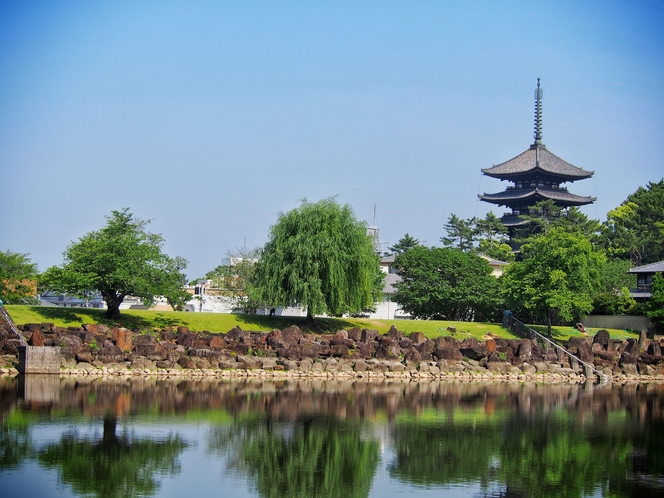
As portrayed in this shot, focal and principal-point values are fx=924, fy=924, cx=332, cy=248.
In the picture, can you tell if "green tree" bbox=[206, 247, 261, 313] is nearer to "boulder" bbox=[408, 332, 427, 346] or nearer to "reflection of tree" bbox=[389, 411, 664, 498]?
"boulder" bbox=[408, 332, 427, 346]

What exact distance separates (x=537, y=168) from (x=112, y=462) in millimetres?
97414

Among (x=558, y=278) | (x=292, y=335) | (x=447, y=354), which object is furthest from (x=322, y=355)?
(x=558, y=278)

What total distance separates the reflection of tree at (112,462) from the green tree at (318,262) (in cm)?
2961

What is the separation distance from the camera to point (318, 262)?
5866cm

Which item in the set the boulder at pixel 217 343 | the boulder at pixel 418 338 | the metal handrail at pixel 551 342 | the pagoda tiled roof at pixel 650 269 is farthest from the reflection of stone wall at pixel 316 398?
the pagoda tiled roof at pixel 650 269

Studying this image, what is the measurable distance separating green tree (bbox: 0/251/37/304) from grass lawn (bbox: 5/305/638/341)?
18.8 ft

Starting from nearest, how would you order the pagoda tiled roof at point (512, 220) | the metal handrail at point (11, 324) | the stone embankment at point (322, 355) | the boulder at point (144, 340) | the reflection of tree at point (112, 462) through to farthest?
the reflection of tree at point (112, 462), the metal handrail at point (11, 324), the stone embankment at point (322, 355), the boulder at point (144, 340), the pagoda tiled roof at point (512, 220)

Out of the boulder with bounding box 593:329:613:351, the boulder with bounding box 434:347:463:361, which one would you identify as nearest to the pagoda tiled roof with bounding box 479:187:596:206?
the boulder with bounding box 593:329:613:351

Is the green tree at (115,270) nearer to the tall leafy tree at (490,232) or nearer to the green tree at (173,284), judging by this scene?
the green tree at (173,284)

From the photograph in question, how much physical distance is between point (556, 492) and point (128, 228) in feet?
133

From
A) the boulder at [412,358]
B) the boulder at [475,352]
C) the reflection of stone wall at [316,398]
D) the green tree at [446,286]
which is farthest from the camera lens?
the green tree at [446,286]

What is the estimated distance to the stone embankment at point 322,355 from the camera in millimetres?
45969

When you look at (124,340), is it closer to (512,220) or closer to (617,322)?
(617,322)

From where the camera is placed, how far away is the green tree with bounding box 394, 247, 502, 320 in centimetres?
7356
